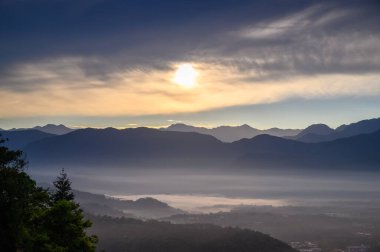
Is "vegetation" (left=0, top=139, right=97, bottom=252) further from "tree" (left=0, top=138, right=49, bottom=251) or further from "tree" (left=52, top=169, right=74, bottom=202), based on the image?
"tree" (left=52, top=169, right=74, bottom=202)

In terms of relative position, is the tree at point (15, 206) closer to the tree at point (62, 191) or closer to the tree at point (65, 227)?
the tree at point (65, 227)

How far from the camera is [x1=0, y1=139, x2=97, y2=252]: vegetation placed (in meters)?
38.0

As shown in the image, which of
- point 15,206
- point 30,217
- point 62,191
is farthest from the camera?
point 62,191

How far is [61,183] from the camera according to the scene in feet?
180

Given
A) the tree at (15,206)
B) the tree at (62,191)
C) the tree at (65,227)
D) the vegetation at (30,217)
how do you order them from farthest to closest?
the tree at (62,191) < the tree at (65,227) < the vegetation at (30,217) < the tree at (15,206)

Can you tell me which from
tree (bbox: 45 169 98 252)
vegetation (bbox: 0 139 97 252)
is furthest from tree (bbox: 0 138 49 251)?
tree (bbox: 45 169 98 252)

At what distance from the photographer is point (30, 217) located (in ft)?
138

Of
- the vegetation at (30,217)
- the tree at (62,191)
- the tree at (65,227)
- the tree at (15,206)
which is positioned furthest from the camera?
the tree at (62,191)

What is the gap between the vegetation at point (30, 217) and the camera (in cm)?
3800

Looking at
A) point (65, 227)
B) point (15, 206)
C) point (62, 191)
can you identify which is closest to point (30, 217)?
point (65, 227)

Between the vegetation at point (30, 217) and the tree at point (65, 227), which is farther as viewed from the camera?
the tree at point (65, 227)

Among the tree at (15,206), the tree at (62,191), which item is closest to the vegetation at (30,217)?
the tree at (15,206)

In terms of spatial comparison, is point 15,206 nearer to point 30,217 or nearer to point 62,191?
point 30,217

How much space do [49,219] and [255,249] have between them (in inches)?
6553
